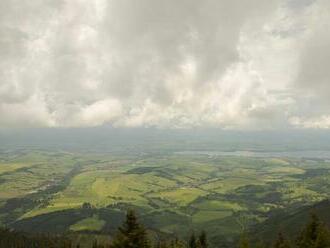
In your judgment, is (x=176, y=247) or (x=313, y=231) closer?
(x=313, y=231)

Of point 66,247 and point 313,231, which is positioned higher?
point 313,231

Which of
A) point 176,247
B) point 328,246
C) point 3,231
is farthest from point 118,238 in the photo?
point 3,231

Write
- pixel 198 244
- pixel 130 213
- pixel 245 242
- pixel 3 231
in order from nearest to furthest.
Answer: pixel 130 213 → pixel 245 242 → pixel 198 244 → pixel 3 231

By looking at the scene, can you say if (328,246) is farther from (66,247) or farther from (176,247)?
(66,247)

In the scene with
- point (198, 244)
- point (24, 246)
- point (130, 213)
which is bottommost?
point (24, 246)

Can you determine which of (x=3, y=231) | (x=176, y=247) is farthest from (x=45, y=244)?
(x=176, y=247)

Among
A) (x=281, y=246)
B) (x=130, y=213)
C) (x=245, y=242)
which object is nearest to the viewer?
(x=130, y=213)

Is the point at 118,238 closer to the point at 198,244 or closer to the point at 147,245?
the point at 147,245
